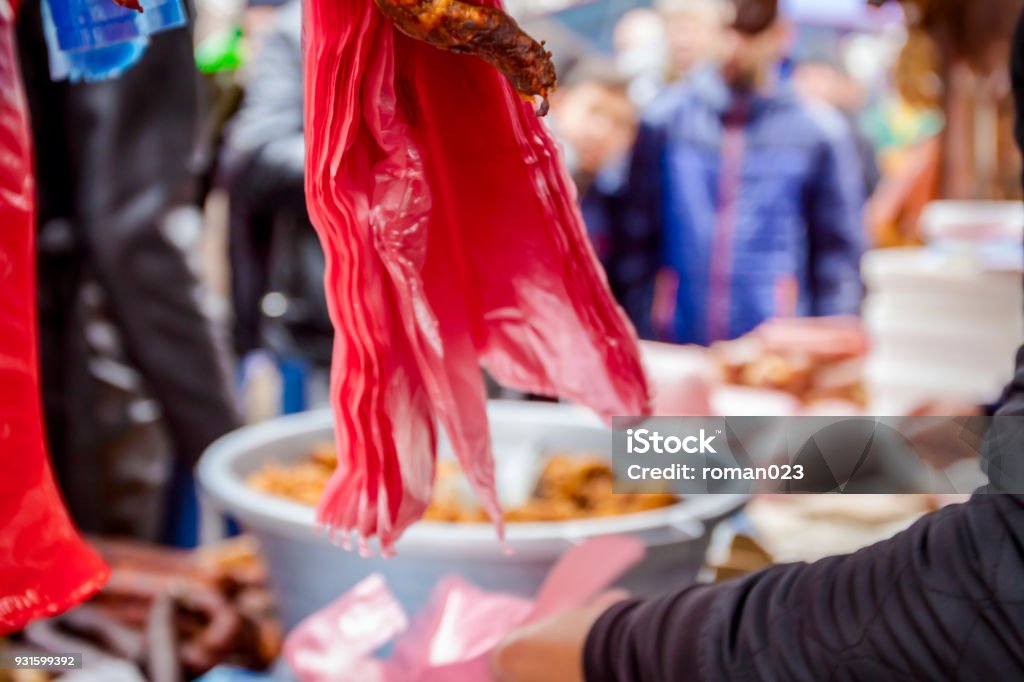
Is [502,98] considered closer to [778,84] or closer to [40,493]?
[40,493]

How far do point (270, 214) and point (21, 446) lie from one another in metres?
1.28

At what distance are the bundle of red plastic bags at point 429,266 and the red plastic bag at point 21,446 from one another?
152 mm

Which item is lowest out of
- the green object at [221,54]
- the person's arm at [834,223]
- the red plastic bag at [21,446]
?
the person's arm at [834,223]

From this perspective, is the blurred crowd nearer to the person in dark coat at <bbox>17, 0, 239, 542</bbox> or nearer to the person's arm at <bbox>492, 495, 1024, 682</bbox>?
the person in dark coat at <bbox>17, 0, 239, 542</bbox>

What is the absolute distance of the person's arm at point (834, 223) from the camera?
2289 millimetres

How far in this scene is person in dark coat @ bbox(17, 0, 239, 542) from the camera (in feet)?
4.14

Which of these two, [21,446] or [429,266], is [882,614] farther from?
[21,446]

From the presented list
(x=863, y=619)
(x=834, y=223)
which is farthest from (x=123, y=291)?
(x=834, y=223)

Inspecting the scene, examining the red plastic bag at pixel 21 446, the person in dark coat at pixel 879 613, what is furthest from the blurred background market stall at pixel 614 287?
the red plastic bag at pixel 21 446

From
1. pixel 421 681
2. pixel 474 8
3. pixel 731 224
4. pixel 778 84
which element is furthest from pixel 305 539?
pixel 778 84

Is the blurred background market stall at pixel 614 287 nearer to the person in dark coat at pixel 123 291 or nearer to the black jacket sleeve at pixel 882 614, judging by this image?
the person in dark coat at pixel 123 291

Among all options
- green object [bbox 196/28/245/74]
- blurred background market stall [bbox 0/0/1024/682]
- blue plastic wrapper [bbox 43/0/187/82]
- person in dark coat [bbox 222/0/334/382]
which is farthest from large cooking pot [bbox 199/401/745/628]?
green object [bbox 196/28/245/74]

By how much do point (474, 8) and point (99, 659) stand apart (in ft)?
2.02

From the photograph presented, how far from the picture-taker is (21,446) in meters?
0.49
